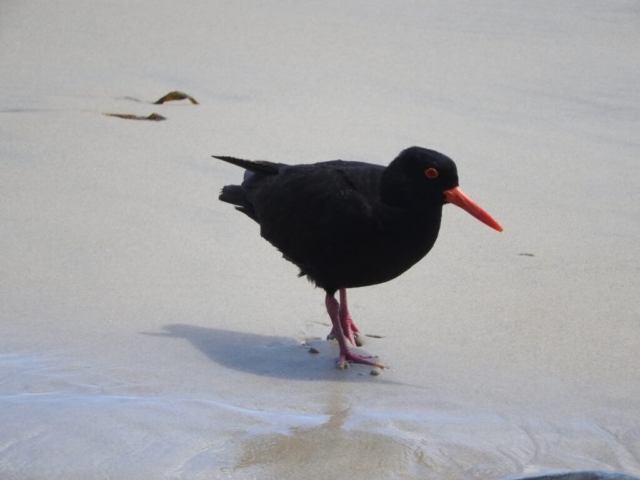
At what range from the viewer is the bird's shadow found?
4.09 metres

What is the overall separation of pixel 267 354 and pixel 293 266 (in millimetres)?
961

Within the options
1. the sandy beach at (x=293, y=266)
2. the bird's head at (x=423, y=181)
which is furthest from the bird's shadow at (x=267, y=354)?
the bird's head at (x=423, y=181)

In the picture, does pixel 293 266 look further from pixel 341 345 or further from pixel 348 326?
pixel 341 345

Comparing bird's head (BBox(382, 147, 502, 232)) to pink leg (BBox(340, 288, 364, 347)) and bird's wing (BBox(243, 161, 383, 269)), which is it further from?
pink leg (BBox(340, 288, 364, 347))

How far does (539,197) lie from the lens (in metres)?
5.95

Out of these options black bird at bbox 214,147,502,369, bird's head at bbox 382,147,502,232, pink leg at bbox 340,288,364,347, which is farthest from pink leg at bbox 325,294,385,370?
bird's head at bbox 382,147,502,232

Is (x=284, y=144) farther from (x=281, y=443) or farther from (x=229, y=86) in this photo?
(x=281, y=443)

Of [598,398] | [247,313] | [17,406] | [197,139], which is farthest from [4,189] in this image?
[598,398]

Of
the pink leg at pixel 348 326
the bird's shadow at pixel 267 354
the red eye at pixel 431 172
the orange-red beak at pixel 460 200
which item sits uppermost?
the red eye at pixel 431 172

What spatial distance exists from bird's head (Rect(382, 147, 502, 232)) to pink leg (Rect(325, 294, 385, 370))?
55 cm

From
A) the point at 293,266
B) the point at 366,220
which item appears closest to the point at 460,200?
the point at 366,220

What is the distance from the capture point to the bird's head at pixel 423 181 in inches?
165

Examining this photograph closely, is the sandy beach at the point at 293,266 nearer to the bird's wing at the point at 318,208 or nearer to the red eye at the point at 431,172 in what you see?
the bird's wing at the point at 318,208

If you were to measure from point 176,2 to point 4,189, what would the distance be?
458 cm
